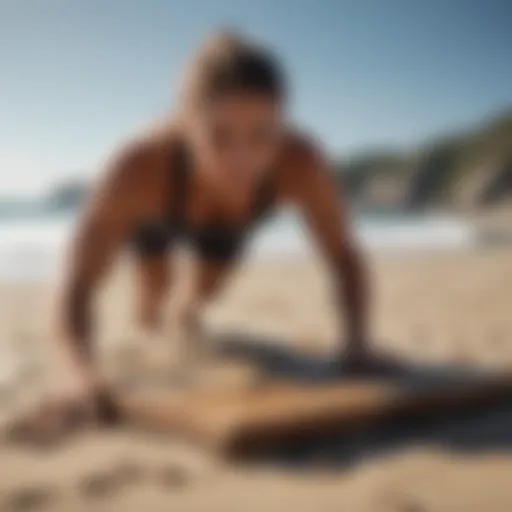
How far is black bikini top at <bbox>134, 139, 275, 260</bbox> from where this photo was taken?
1.41m

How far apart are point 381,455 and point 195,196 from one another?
0.65 meters

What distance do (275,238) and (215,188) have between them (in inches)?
148

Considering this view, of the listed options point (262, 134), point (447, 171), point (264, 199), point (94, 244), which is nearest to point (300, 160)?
point (264, 199)

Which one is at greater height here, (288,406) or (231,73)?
(231,73)

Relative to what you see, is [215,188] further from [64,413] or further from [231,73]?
[64,413]

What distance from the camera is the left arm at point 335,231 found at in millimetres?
1447

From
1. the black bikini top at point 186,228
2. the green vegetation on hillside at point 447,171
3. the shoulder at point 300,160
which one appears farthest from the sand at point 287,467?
the green vegetation on hillside at point 447,171

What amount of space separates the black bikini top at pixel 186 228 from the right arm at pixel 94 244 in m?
0.08

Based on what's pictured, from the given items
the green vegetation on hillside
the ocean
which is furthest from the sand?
the green vegetation on hillside

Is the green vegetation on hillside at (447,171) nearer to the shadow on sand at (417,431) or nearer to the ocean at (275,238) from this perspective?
the ocean at (275,238)

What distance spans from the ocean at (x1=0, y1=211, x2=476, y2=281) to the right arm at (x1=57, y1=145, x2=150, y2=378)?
229 centimetres

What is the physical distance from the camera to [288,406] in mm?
1127

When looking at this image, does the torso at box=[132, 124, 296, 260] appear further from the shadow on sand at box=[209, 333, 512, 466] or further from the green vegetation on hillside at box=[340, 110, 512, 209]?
the green vegetation on hillside at box=[340, 110, 512, 209]

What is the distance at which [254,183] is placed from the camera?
4.70 ft
